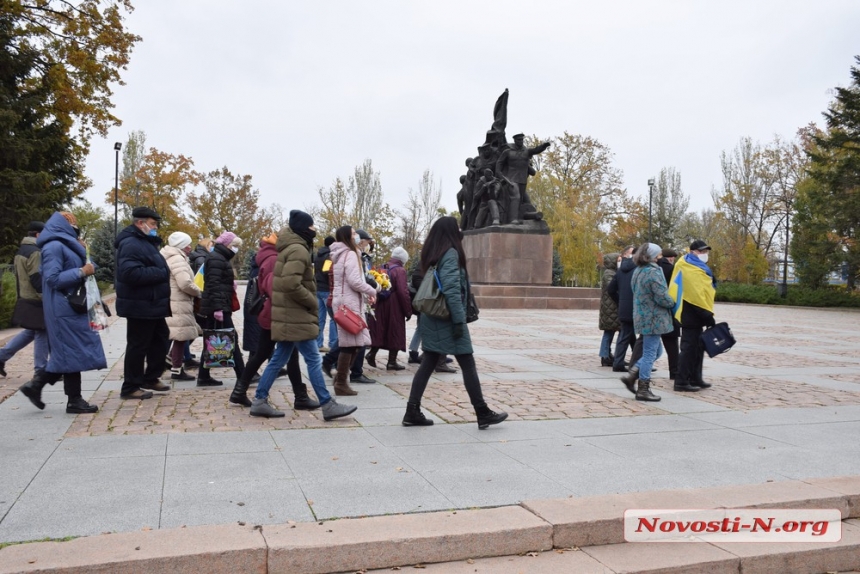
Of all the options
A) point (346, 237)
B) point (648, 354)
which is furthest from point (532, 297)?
point (346, 237)

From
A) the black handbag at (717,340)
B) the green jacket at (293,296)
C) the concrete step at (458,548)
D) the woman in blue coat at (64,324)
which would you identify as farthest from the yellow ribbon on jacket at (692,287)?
the woman in blue coat at (64,324)

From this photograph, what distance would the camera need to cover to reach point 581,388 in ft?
28.8

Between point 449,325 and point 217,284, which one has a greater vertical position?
point 217,284

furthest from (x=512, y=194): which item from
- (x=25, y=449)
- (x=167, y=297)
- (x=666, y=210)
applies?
(x=666, y=210)

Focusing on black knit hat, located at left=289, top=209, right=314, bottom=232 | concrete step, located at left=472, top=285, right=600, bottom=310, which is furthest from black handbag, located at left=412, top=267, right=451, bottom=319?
concrete step, located at left=472, top=285, right=600, bottom=310

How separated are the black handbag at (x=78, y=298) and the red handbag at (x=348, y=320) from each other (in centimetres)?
237

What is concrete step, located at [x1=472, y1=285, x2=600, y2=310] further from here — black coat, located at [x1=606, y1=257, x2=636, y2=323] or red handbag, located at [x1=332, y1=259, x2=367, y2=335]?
red handbag, located at [x1=332, y1=259, x2=367, y2=335]

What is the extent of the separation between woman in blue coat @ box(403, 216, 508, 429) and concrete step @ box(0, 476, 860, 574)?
2.07m

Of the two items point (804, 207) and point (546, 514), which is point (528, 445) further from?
point (804, 207)

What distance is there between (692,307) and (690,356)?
1.90ft

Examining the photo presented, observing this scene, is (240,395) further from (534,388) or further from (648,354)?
(648,354)

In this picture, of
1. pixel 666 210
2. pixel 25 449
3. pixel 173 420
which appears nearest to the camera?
pixel 25 449

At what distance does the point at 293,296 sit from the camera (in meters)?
6.45

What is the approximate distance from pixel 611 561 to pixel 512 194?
966 inches
